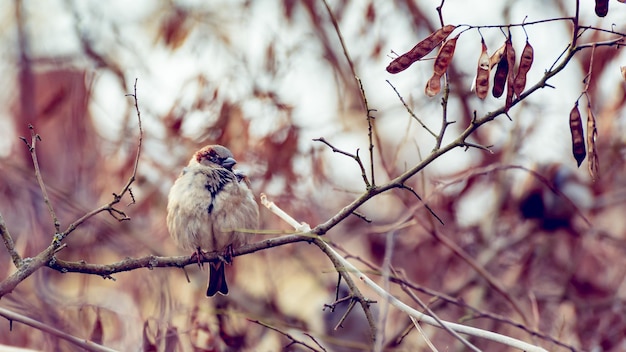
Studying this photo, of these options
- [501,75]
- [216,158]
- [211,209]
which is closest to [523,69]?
[501,75]

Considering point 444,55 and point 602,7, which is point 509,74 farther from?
point 602,7

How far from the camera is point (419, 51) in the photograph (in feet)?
8.21

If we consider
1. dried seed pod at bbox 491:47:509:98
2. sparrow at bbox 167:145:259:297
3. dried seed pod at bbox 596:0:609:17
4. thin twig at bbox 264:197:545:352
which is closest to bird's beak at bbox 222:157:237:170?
sparrow at bbox 167:145:259:297

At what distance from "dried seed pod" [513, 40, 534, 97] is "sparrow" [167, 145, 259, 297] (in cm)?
205

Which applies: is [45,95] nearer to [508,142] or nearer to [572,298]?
[508,142]

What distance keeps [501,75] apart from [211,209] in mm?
2168

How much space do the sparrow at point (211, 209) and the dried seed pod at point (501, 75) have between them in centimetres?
197

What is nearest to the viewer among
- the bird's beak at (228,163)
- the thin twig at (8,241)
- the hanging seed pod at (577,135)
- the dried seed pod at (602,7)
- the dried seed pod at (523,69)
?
the dried seed pod at (602,7)

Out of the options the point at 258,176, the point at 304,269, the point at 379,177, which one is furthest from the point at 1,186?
the point at 379,177

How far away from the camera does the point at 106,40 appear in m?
6.55

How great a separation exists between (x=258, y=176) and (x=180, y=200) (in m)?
1.88

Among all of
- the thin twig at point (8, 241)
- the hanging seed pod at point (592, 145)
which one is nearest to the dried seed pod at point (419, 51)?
the hanging seed pod at point (592, 145)

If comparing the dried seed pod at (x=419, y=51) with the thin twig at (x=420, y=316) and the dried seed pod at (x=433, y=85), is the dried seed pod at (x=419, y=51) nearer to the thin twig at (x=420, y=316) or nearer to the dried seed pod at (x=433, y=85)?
the dried seed pod at (x=433, y=85)

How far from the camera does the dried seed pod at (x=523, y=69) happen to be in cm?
237
